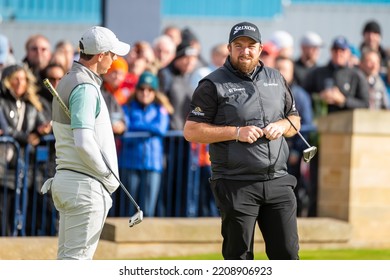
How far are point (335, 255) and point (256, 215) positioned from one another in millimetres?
3563

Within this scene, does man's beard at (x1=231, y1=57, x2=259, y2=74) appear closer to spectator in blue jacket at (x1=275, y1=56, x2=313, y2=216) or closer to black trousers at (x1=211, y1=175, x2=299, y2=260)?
black trousers at (x1=211, y1=175, x2=299, y2=260)

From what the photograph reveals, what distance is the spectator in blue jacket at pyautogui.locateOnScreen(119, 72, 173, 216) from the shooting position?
12.6 metres

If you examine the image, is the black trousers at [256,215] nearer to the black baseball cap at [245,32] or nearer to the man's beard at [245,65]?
the man's beard at [245,65]

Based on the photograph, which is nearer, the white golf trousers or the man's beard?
the white golf trousers

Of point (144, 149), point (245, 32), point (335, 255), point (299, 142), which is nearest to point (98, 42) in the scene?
point (245, 32)

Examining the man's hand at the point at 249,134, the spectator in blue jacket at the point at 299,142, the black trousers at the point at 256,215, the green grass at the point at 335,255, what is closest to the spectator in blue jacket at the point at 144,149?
the green grass at the point at 335,255

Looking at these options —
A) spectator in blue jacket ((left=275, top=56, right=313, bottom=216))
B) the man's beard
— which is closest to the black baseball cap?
the man's beard

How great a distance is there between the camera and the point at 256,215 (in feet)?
28.1

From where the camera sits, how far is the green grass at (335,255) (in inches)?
459

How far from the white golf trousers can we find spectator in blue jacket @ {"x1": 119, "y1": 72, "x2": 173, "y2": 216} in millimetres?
4352

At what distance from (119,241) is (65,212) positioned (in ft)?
11.6

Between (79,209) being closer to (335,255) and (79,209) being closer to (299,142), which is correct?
(335,255)
